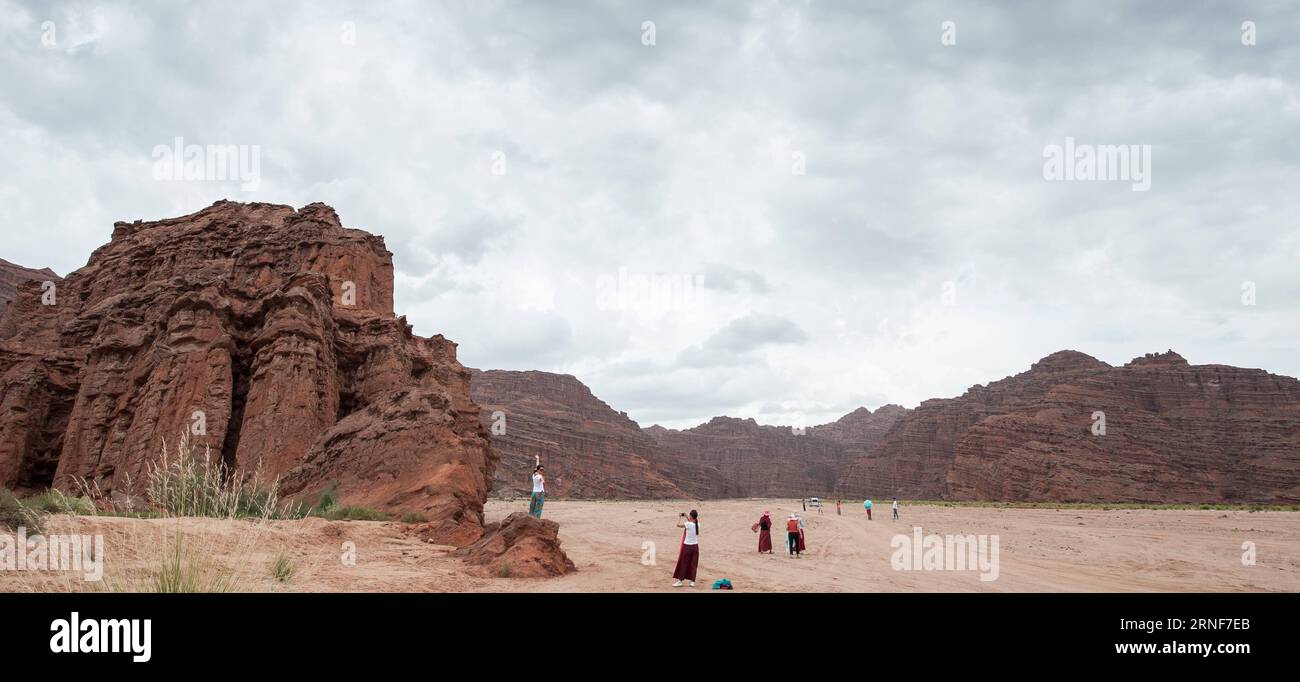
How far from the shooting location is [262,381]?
25625 millimetres

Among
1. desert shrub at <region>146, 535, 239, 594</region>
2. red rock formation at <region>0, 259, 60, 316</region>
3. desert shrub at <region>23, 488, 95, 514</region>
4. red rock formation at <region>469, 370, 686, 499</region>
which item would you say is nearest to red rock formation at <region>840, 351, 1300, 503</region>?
red rock formation at <region>469, 370, 686, 499</region>

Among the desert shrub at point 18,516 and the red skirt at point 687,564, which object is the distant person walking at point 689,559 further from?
the desert shrub at point 18,516

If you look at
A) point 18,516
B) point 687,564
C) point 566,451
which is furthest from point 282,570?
point 566,451

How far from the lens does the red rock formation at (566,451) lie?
139 meters

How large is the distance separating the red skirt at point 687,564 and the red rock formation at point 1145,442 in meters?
107

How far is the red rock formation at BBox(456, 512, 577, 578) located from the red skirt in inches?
97.4

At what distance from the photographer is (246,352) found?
27922 mm

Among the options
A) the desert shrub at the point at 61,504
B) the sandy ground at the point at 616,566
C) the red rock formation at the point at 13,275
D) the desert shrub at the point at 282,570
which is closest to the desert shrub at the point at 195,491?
the sandy ground at the point at 616,566

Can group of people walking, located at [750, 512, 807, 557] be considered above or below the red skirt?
below

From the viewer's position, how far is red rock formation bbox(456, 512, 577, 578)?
12.7 m

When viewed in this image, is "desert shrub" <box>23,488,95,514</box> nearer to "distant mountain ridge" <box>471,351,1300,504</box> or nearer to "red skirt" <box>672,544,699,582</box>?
"red skirt" <box>672,544,699,582</box>
